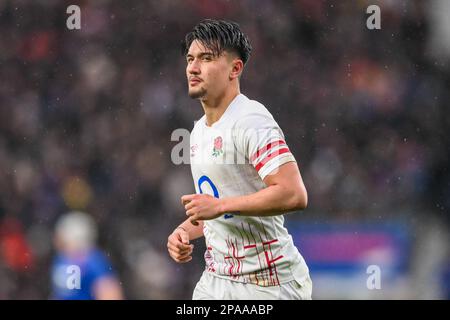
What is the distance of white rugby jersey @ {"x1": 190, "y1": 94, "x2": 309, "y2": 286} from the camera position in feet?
11.4

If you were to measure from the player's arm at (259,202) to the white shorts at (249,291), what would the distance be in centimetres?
49

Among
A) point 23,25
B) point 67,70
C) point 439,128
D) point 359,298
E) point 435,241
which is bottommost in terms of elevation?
point 359,298

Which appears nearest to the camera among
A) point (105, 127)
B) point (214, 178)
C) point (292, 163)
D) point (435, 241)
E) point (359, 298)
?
point (292, 163)

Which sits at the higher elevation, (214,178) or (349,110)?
(349,110)

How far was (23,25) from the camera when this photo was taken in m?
8.39

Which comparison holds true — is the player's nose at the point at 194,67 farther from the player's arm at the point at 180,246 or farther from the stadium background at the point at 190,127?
the stadium background at the point at 190,127

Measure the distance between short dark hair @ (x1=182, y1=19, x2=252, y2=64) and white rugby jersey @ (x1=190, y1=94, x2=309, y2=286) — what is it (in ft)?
0.78

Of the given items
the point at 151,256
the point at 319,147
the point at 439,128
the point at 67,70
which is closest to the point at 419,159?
the point at 439,128

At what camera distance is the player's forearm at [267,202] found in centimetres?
326

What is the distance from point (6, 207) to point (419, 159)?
4.10 meters

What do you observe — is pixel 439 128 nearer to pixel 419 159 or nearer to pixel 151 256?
pixel 419 159

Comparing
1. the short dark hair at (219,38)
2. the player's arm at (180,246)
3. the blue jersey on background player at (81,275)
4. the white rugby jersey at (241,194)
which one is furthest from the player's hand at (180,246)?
the blue jersey on background player at (81,275)

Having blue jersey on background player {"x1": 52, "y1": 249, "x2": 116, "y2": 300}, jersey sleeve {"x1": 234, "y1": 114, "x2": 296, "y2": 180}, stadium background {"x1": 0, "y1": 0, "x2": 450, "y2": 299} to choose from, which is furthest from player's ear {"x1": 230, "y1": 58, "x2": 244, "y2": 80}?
stadium background {"x1": 0, "y1": 0, "x2": 450, "y2": 299}

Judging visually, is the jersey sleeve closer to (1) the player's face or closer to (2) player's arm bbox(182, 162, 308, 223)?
(2) player's arm bbox(182, 162, 308, 223)
